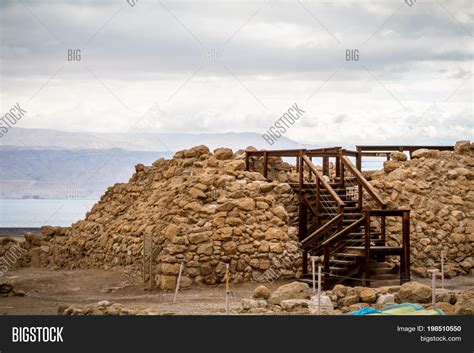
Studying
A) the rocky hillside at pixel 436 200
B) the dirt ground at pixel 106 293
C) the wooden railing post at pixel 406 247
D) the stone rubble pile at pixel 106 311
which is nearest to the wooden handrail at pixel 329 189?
the wooden railing post at pixel 406 247

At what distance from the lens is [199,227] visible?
22250 millimetres

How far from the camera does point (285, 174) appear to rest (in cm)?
2556

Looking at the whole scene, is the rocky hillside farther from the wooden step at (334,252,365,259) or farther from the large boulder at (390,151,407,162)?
the wooden step at (334,252,365,259)

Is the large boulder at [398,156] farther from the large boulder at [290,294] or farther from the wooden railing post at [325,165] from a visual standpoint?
the large boulder at [290,294]

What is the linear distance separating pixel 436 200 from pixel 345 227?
171 inches

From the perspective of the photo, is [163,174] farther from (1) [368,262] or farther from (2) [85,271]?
(1) [368,262]

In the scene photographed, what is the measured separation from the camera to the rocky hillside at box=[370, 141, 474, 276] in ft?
78.8

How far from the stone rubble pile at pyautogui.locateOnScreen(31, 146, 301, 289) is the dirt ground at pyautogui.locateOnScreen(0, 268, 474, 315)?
528mm

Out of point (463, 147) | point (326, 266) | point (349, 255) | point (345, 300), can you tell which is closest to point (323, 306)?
point (345, 300)

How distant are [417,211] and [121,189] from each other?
9054 millimetres

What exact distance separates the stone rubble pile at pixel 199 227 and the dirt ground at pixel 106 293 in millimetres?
528

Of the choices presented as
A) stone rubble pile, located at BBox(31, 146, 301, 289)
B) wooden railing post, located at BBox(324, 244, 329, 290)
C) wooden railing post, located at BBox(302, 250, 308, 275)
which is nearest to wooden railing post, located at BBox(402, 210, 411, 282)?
wooden railing post, located at BBox(324, 244, 329, 290)

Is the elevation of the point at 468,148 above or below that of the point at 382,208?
above
